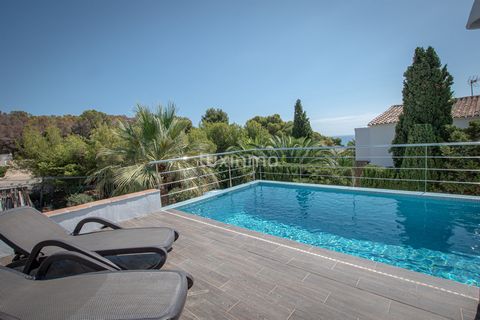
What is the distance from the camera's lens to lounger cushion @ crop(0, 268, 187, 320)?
140cm

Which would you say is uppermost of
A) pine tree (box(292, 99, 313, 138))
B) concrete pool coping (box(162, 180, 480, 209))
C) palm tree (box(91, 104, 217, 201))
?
pine tree (box(292, 99, 313, 138))

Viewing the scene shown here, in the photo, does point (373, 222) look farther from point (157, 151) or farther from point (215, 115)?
point (215, 115)

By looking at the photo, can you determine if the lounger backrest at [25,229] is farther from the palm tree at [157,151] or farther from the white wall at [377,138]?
the white wall at [377,138]

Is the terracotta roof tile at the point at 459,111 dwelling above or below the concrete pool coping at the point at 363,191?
above

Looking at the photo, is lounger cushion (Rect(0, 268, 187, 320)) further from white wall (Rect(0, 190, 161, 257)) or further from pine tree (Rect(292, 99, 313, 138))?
pine tree (Rect(292, 99, 313, 138))

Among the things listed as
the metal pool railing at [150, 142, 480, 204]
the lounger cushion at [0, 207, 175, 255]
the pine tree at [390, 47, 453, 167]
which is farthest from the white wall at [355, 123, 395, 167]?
the lounger cushion at [0, 207, 175, 255]

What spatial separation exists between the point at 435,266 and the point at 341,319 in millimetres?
2303

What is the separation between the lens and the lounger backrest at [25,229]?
2336 millimetres

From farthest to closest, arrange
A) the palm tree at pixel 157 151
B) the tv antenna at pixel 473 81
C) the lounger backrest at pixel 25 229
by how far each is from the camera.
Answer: the tv antenna at pixel 473 81 < the palm tree at pixel 157 151 < the lounger backrest at pixel 25 229

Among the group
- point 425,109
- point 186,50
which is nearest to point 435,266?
point 425,109

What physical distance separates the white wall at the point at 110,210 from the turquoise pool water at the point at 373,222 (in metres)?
1.07

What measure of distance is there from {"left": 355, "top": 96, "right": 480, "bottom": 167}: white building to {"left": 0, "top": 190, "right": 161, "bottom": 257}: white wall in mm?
13274

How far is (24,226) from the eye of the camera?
2584 millimetres

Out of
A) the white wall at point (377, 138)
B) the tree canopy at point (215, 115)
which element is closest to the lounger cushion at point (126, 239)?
the white wall at point (377, 138)
